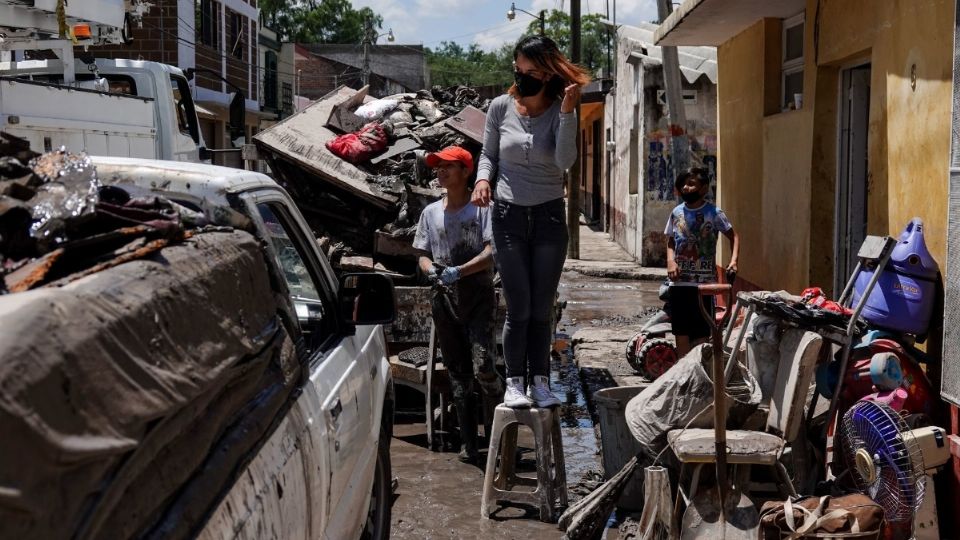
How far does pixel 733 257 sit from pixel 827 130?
4.48 ft

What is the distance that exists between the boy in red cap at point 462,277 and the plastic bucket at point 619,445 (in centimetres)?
103

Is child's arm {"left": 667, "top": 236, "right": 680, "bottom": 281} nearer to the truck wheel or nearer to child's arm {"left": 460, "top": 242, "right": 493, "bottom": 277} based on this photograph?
child's arm {"left": 460, "top": 242, "right": 493, "bottom": 277}

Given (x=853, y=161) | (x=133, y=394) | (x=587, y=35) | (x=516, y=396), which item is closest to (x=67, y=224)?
(x=133, y=394)

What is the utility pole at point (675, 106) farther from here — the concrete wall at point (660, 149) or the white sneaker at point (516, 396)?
the white sneaker at point (516, 396)

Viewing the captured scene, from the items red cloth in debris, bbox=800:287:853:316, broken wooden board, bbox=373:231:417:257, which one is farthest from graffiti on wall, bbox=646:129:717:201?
red cloth in debris, bbox=800:287:853:316

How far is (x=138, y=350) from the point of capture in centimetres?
198

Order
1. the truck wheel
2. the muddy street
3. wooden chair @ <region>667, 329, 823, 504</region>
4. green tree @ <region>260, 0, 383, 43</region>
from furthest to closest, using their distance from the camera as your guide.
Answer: green tree @ <region>260, 0, 383, 43</region>, the muddy street, wooden chair @ <region>667, 329, 823, 504</region>, the truck wheel

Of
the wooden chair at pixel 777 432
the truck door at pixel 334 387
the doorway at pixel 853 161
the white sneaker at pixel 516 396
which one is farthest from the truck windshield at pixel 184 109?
the wooden chair at pixel 777 432

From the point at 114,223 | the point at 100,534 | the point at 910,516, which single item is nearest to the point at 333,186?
the point at 910,516

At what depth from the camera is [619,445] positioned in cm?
578

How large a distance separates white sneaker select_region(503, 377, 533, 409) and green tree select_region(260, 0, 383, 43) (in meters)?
68.5

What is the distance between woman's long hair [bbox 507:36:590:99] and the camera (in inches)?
225

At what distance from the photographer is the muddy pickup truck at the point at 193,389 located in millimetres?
1652

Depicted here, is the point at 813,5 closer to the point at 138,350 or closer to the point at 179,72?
the point at 179,72
